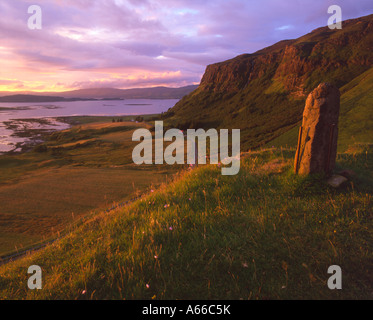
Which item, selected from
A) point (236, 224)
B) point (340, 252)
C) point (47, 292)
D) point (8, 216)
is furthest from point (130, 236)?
point (8, 216)

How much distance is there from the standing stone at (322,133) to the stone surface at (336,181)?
27 centimetres

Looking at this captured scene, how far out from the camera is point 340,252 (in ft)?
12.0

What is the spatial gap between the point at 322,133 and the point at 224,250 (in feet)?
13.9

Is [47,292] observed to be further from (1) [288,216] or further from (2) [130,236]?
(1) [288,216]

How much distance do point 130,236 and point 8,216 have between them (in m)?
14.8

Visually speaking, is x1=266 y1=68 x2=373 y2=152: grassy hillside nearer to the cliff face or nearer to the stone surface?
the stone surface

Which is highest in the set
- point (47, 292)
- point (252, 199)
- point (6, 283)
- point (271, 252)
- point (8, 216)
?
point (252, 199)

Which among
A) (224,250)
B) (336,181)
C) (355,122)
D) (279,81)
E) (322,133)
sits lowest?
(224,250)

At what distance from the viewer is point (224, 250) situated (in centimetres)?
389

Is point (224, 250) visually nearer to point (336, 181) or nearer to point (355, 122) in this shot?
point (336, 181)

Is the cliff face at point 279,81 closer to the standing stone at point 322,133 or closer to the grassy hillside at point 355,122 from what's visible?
the grassy hillside at point 355,122

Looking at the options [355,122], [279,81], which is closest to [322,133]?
[355,122]

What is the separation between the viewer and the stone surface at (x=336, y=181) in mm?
5488
